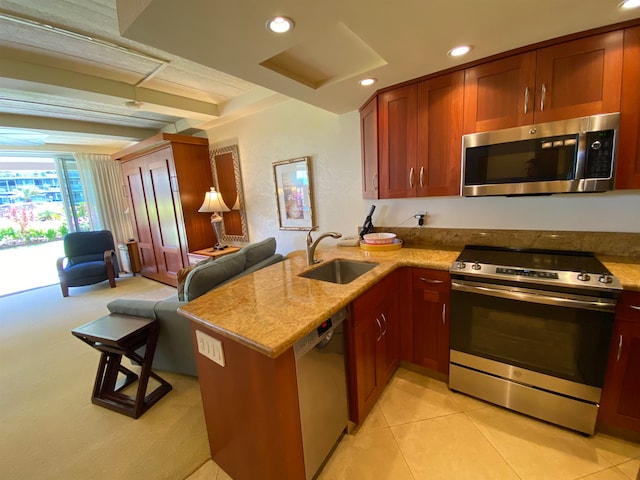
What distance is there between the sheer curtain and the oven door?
6.54 meters

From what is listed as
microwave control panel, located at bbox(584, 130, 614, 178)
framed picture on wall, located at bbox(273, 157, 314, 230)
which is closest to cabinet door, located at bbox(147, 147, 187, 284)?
framed picture on wall, located at bbox(273, 157, 314, 230)

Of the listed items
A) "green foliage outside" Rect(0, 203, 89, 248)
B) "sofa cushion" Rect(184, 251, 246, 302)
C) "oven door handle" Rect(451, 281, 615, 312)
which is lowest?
"oven door handle" Rect(451, 281, 615, 312)

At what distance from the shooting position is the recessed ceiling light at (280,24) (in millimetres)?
1192

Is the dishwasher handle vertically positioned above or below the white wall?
below

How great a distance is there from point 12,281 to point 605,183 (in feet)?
28.1

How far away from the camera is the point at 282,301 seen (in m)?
1.36

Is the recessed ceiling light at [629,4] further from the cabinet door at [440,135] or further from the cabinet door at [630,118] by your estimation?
the cabinet door at [440,135]

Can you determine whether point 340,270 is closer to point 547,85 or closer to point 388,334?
point 388,334

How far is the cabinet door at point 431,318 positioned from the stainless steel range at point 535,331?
8cm

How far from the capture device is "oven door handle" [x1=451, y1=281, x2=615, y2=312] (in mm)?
1340

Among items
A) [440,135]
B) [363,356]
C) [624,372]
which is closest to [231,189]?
[440,135]

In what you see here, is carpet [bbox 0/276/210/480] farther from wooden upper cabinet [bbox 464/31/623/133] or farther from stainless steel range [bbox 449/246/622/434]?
wooden upper cabinet [bbox 464/31/623/133]

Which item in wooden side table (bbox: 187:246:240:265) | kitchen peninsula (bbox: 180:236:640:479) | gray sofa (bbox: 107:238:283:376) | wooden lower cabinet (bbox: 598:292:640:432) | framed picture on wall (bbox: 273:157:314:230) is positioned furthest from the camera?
wooden side table (bbox: 187:246:240:265)

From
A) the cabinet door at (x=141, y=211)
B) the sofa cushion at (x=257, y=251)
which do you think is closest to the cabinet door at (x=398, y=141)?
the sofa cushion at (x=257, y=251)
